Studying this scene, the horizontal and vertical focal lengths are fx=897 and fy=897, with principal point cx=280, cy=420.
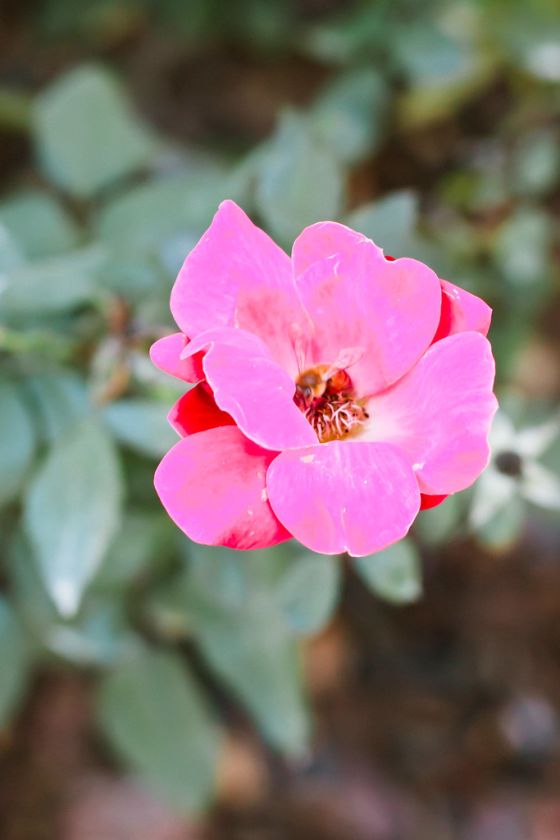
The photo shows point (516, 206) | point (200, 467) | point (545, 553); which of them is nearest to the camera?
point (200, 467)

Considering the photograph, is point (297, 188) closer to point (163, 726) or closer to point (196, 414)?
point (196, 414)

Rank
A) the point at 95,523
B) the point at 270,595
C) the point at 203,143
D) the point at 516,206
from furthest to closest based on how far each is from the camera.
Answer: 1. the point at 203,143
2. the point at 516,206
3. the point at 270,595
4. the point at 95,523

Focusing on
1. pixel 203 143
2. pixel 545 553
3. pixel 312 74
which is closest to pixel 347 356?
pixel 545 553

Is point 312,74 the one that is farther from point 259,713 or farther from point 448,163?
point 259,713

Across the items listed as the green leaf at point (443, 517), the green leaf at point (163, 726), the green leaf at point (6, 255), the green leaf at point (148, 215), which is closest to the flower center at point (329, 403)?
the green leaf at point (443, 517)

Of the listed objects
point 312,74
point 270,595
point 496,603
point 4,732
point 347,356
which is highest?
point 347,356

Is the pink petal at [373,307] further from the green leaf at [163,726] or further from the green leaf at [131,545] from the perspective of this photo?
the green leaf at [163,726]

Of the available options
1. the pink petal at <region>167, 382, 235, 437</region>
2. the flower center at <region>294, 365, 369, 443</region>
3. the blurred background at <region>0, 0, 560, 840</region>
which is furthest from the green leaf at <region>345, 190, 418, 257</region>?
the pink petal at <region>167, 382, 235, 437</region>
